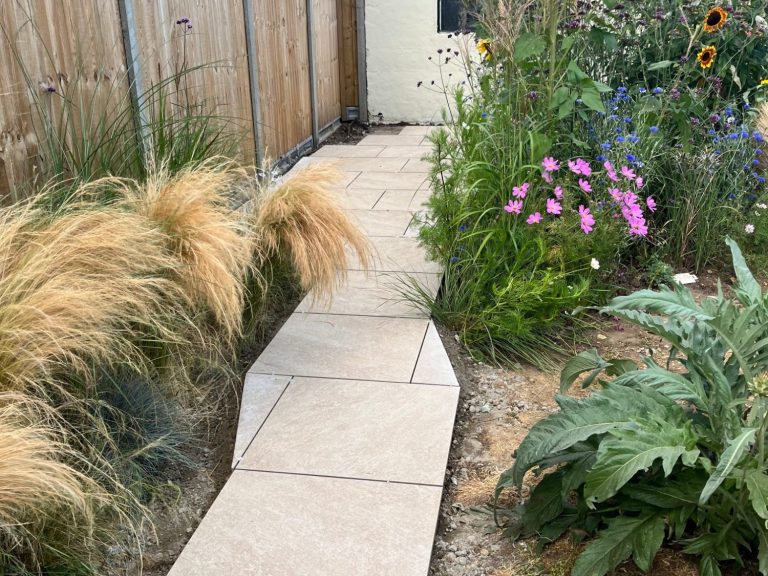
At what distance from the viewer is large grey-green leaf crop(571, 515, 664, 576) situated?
183 cm

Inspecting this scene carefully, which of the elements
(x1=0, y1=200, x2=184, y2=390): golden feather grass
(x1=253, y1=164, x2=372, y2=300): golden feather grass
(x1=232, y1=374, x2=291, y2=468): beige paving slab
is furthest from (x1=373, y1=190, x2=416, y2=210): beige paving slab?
(x1=0, y1=200, x2=184, y2=390): golden feather grass

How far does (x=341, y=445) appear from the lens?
8.21 feet

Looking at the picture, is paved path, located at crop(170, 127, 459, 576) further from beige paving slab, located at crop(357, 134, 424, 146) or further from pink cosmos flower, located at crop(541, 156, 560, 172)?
beige paving slab, located at crop(357, 134, 424, 146)

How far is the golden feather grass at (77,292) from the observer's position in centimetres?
187

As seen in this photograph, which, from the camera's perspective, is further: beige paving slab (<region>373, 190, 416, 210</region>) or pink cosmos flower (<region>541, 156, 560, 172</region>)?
beige paving slab (<region>373, 190, 416, 210</region>)

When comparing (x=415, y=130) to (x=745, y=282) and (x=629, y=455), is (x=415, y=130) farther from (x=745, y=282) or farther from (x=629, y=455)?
(x=629, y=455)

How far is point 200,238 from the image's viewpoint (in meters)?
2.48

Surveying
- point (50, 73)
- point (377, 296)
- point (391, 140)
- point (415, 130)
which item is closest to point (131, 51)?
point (50, 73)

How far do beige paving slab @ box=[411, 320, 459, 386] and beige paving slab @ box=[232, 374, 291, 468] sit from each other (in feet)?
1.69

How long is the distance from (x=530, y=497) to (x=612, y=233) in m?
1.64

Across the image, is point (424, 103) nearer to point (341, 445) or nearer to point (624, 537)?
point (341, 445)

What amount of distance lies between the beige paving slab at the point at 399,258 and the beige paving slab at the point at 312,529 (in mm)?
1703

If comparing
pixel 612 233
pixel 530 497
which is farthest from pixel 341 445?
pixel 612 233

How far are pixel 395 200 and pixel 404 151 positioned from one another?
188 centimetres
